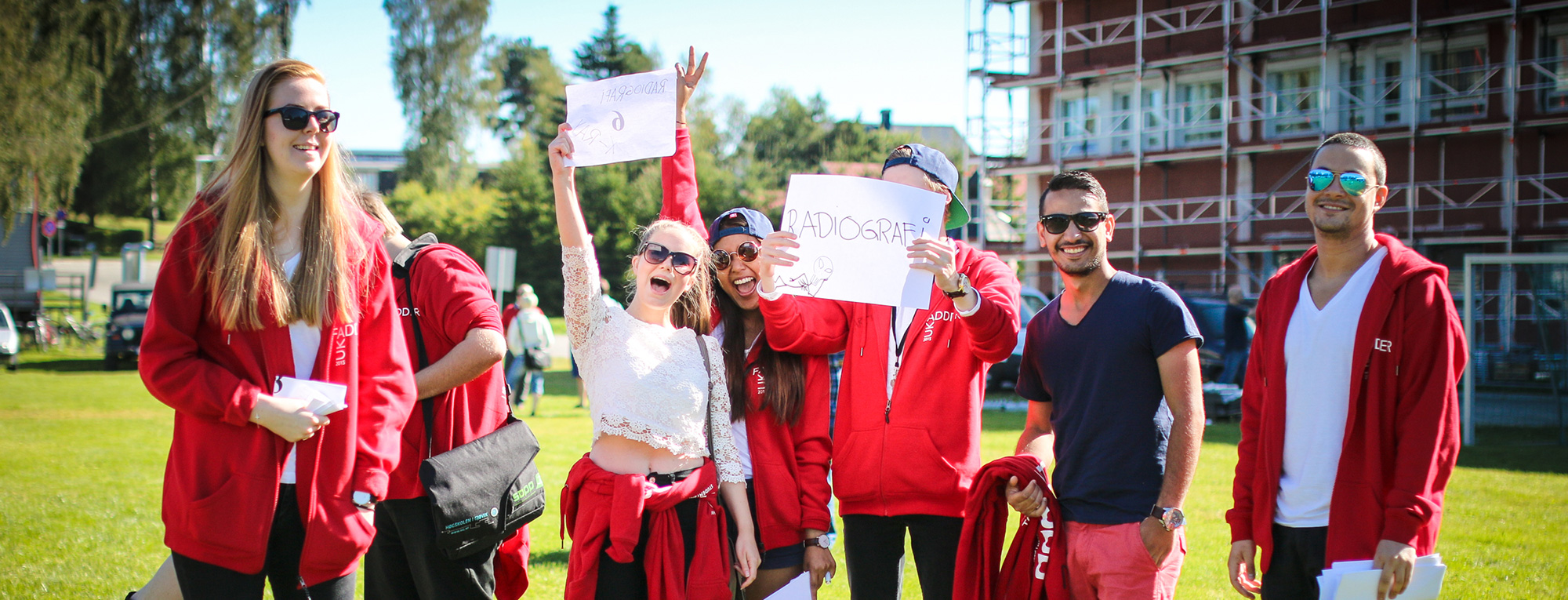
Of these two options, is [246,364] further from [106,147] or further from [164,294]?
[106,147]

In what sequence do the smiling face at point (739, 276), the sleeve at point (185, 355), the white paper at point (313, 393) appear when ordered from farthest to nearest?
the smiling face at point (739, 276), the white paper at point (313, 393), the sleeve at point (185, 355)

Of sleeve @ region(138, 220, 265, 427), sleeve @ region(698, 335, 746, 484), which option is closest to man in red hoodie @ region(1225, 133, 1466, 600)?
sleeve @ region(698, 335, 746, 484)

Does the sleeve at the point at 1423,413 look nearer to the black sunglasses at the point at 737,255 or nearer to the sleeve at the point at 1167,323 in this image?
the sleeve at the point at 1167,323

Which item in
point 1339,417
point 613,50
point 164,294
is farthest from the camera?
point 613,50

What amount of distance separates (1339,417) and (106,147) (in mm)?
50379

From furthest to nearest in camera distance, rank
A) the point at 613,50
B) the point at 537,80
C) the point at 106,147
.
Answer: the point at 537,80 → the point at 613,50 → the point at 106,147

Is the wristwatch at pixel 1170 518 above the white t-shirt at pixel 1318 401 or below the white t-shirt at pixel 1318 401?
below

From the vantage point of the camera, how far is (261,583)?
8.76 ft

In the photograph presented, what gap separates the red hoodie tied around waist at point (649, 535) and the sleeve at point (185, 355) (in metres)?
1.17

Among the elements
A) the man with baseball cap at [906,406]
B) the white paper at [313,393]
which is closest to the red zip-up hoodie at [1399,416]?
the man with baseball cap at [906,406]

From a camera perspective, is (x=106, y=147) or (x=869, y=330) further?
(x=106, y=147)

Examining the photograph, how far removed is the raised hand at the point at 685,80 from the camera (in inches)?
164

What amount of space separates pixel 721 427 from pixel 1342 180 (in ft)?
7.47

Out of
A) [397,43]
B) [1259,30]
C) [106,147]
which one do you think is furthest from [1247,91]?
[106,147]
